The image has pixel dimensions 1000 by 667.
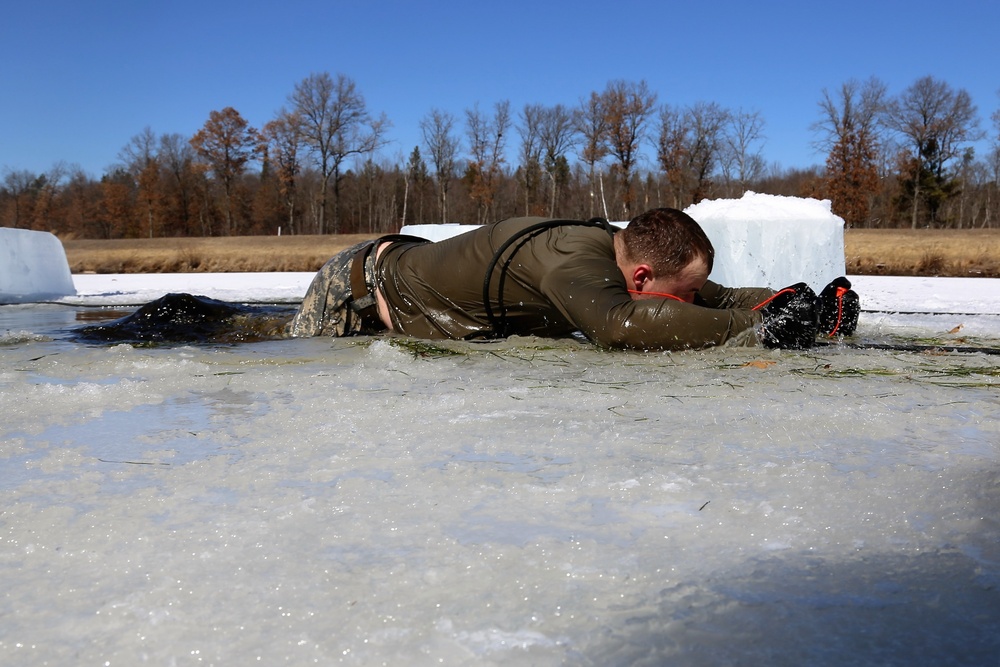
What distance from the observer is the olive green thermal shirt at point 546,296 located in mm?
3312

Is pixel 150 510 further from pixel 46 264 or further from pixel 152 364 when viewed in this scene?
pixel 46 264

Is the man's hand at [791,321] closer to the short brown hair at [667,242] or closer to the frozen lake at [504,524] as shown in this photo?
the short brown hair at [667,242]

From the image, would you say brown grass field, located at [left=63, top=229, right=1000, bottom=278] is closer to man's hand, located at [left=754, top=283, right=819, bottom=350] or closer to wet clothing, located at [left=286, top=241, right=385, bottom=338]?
man's hand, located at [left=754, top=283, right=819, bottom=350]

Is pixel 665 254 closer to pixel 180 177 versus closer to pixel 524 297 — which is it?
pixel 524 297

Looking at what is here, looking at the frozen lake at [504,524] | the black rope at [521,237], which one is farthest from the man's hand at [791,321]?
the black rope at [521,237]

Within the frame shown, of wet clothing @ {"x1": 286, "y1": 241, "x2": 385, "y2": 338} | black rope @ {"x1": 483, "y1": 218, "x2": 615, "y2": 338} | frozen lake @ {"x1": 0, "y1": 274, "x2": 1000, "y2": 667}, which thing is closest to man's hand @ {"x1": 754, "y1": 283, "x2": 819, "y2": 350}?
frozen lake @ {"x1": 0, "y1": 274, "x2": 1000, "y2": 667}

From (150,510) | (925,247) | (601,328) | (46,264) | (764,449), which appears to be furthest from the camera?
(925,247)

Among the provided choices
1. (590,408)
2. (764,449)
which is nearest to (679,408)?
(590,408)

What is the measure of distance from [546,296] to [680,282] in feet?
1.94

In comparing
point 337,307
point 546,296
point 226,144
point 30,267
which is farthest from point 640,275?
point 226,144

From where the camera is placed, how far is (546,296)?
3.53m

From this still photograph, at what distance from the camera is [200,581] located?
1168 millimetres

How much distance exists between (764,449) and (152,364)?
260 centimetres

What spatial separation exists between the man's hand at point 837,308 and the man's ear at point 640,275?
0.93 metres
